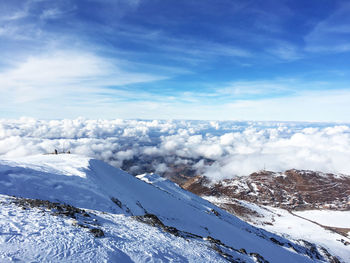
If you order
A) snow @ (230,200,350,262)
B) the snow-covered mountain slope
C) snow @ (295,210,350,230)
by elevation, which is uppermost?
the snow-covered mountain slope

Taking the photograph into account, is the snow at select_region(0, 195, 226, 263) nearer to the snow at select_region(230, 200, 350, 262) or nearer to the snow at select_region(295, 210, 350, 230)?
the snow at select_region(230, 200, 350, 262)

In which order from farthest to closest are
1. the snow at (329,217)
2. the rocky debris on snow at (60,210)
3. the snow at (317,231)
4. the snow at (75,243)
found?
1. the snow at (329,217)
2. the snow at (317,231)
3. the rocky debris on snow at (60,210)
4. the snow at (75,243)

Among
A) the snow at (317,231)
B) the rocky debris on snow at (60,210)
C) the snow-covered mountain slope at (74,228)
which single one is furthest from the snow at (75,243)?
the snow at (317,231)

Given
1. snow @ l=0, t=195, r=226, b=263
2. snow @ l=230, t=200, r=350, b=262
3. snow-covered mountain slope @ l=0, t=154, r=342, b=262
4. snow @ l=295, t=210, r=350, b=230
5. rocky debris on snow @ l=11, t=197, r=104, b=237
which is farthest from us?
snow @ l=295, t=210, r=350, b=230

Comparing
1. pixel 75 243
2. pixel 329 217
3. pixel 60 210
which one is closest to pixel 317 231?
pixel 329 217

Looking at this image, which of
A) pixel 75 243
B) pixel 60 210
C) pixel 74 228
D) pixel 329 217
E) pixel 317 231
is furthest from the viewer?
pixel 329 217

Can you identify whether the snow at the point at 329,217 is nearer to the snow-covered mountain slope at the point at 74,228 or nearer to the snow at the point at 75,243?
the snow-covered mountain slope at the point at 74,228

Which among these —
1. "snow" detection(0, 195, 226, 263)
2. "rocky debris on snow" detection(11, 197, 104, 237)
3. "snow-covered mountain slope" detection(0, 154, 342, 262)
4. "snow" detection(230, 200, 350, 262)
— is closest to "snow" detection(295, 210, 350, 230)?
"snow" detection(230, 200, 350, 262)

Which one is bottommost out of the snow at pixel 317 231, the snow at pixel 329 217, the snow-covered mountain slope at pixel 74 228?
the snow at pixel 329 217

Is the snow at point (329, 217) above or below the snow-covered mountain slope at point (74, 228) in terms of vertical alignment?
below

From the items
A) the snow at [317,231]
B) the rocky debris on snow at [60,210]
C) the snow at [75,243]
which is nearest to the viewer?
the snow at [75,243]

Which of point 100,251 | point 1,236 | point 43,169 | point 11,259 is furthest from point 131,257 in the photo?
point 43,169

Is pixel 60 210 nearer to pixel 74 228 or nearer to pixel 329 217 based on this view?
pixel 74 228

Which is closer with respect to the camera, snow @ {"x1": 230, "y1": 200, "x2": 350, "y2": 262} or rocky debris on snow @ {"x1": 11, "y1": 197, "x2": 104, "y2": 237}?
rocky debris on snow @ {"x1": 11, "y1": 197, "x2": 104, "y2": 237}
